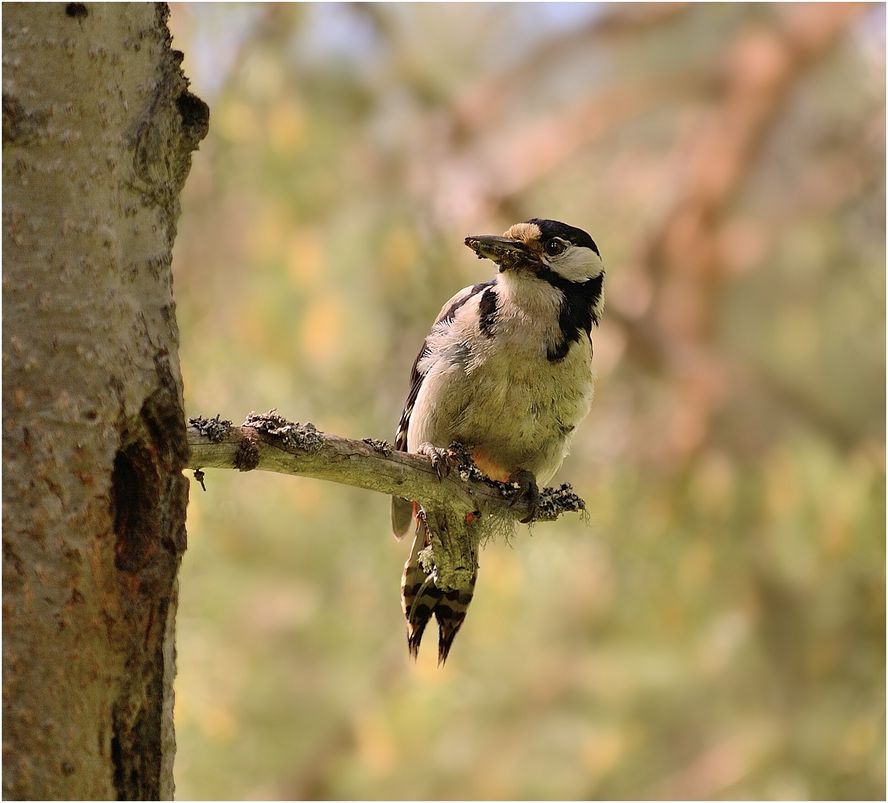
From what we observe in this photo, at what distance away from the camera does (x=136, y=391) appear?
1673mm

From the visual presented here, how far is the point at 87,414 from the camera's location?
1.62 metres

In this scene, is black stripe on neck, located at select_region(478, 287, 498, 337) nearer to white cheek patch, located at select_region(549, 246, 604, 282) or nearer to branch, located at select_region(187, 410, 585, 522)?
white cheek patch, located at select_region(549, 246, 604, 282)

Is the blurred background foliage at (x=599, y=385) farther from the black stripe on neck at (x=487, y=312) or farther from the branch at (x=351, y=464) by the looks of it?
the branch at (x=351, y=464)

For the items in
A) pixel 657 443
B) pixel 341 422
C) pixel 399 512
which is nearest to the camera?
pixel 399 512

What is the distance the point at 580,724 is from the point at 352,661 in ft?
5.07

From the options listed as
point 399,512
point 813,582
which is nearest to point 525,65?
point 813,582

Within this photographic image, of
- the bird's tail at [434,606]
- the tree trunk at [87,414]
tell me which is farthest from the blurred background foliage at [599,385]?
the tree trunk at [87,414]

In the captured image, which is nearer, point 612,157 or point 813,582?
point 813,582

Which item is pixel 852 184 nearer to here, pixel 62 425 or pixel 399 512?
pixel 399 512

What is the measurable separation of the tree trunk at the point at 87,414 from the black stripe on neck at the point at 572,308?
3.93 feet

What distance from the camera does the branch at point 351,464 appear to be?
1.89 m

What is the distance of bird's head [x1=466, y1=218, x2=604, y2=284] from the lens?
9.07 feet

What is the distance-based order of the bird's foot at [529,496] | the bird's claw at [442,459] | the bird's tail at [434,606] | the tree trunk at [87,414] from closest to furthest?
the tree trunk at [87,414], the bird's claw at [442,459], the bird's foot at [529,496], the bird's tail at [434,606]

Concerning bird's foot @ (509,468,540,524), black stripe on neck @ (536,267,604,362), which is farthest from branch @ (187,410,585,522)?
black stripe on neck @ (536,267,604,362)
